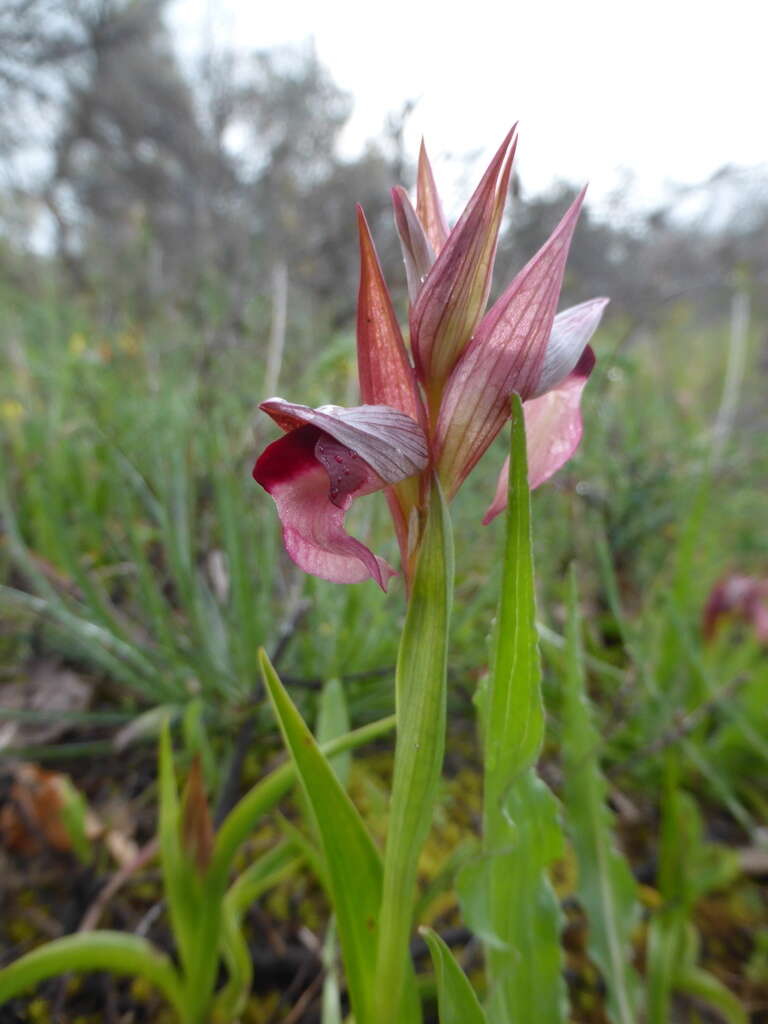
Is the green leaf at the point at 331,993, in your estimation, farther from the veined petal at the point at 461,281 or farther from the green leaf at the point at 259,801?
the veined petal at the point at 461,281

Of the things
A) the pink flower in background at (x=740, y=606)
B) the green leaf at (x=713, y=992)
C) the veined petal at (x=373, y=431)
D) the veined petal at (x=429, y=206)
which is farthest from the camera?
the pink flower in background at (x=740, y=606)

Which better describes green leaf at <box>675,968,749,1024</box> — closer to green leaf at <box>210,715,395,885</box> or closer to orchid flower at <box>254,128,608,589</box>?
green leaf at <box>210,715,395,885</box>

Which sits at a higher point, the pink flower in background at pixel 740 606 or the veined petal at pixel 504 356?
the veined petal at pixel 504 356

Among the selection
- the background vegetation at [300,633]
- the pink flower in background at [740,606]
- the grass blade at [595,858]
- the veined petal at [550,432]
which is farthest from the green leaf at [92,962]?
the pink flower in background at [740,606]

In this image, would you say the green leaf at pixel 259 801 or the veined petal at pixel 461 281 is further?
the green leaf at pixel 259 801

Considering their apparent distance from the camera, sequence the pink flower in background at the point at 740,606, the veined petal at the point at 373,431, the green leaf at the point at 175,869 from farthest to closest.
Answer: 1. the pink flower in background at the point at 740,606
2. the green leaf at the point at 175,869
3. the veined petal at the point at 373,431

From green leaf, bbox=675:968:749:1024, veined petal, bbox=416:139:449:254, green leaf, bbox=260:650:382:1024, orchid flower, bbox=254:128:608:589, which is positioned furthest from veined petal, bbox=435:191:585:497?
green leaf, bbox=675:968:749:1024

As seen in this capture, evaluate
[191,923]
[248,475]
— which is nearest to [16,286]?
[248,475]
